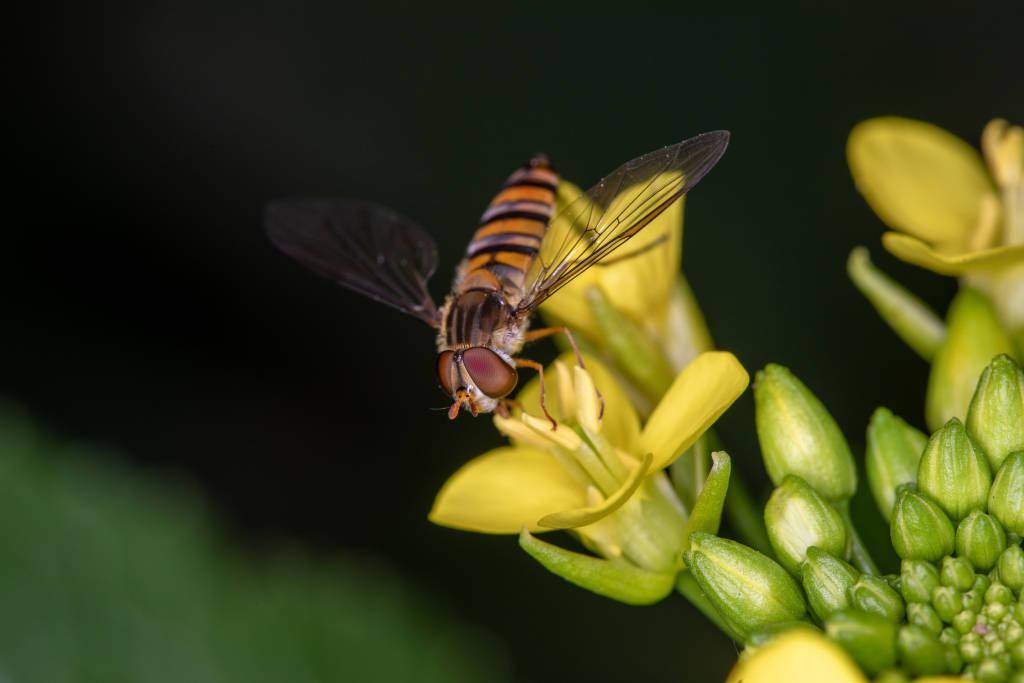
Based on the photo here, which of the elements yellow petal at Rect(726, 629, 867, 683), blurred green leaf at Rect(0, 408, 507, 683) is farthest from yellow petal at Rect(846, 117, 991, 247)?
blurred green leaf at Rect(0, 408, 507, 683)

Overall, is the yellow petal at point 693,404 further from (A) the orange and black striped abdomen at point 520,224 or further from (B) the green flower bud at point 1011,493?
(A) the orange and black striped abdomen at point 520,224

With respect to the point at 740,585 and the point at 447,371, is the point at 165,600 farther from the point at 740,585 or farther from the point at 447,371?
the point at 740,585

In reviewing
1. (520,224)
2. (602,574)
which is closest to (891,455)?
(602,574)

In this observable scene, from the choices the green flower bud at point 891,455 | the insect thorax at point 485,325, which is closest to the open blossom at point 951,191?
the green flower bud at point 891,455

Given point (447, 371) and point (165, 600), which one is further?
point (165, 600)

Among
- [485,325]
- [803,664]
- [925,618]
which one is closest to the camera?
[803,664]

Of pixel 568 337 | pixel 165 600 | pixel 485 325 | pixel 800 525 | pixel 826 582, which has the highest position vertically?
pixel 485 325
